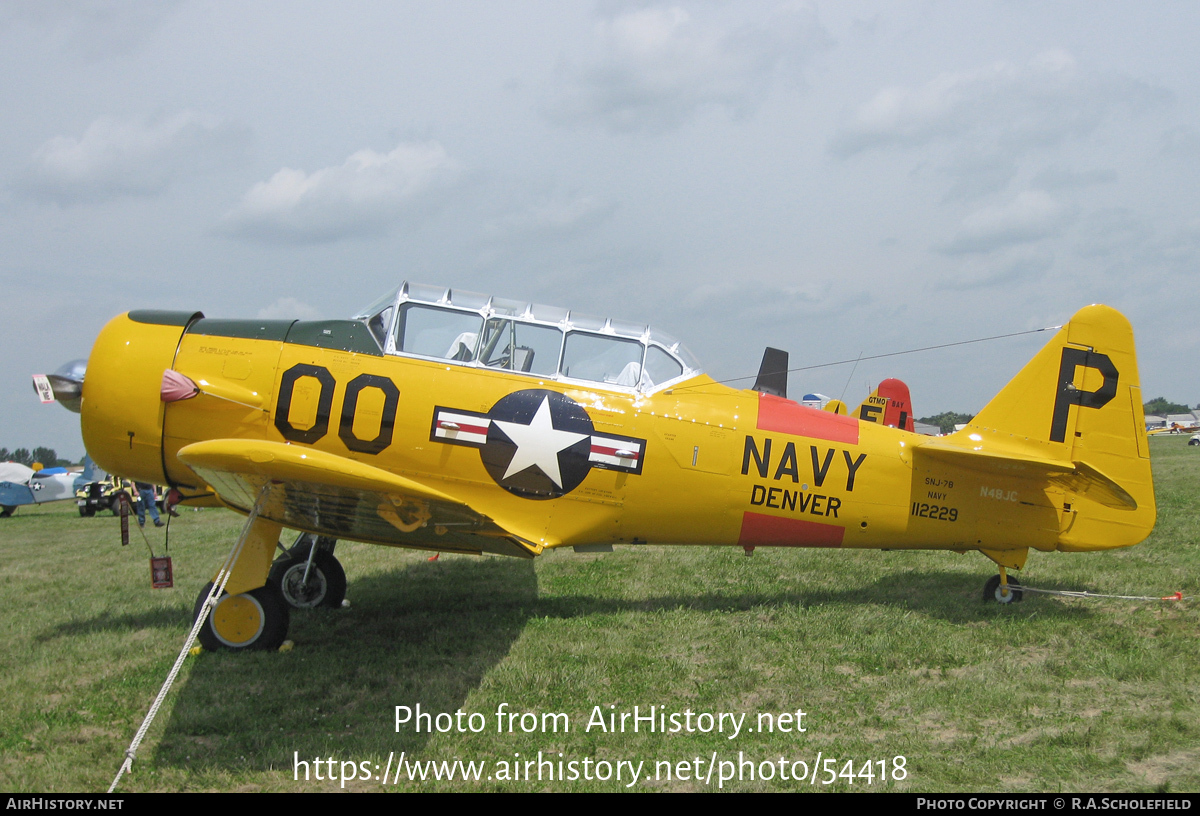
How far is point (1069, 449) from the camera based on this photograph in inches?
249

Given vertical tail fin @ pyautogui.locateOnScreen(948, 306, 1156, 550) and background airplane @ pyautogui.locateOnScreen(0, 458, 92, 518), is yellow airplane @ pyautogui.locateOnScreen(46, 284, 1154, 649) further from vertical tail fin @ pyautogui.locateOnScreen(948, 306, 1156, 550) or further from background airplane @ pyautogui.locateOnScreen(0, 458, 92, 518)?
background airplane @ pyautogui.locateOnScreen(0, 458, 92, 518)

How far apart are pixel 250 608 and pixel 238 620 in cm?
11

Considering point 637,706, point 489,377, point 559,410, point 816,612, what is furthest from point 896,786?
point 489,377

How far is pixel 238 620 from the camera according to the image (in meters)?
5.33

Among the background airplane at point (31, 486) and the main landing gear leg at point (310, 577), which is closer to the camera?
the main landing gear leg at point (310, 577)

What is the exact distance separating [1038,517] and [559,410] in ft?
13.0

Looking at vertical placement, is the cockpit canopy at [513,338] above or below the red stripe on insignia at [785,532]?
above

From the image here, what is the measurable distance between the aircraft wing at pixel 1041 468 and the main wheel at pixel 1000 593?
91 centimetres

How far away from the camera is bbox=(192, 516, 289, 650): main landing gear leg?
528cm

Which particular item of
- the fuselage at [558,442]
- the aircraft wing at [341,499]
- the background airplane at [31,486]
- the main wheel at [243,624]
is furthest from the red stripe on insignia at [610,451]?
the background airplane at [31,486]

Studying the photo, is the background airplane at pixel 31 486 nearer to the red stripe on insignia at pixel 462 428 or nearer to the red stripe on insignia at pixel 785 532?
the red stripe on insignia at pixel 462 428

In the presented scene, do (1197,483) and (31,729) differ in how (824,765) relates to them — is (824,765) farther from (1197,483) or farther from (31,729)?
(1197,483)

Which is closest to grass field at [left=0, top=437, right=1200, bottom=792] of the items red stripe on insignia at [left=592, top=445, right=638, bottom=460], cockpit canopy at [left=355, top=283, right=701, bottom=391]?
red stripe on insignia at [left=592, top=445, right=638, bottom=460]

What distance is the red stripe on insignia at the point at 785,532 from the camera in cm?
607
